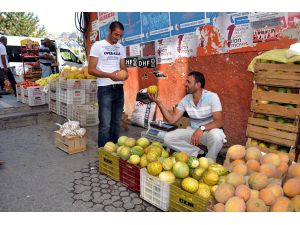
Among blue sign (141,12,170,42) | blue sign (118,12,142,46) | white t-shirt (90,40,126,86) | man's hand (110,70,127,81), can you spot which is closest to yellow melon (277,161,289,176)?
man's hand (110,70,127,81)

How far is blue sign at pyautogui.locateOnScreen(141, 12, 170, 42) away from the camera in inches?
232

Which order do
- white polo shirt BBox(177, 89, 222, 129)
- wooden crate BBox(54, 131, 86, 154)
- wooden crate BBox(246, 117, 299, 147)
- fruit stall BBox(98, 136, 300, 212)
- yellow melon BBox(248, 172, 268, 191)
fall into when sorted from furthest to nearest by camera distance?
1. wooden crate BBox(54, 131, 86, 154)
2. white polo shirt BBox(177, 89, 222, 129)
3. wooden crate BBox(246, 117, 299, 147)
4. yellow melon BBox(248, 172, 268, 191)
5. fruit stall BBox(98, 136, 300, 212)

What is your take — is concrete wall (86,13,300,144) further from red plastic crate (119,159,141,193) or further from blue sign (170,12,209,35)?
red plastic crate (119,159,141,193)

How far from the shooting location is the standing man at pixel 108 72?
4.23 meters

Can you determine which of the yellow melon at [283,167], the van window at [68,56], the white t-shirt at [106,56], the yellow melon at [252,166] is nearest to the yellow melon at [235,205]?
the yellow melon at [252,166]

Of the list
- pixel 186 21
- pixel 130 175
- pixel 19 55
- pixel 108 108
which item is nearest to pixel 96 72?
pixel 108 108

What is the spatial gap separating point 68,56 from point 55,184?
1221cm

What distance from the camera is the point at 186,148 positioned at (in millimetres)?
4195

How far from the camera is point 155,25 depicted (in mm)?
6188

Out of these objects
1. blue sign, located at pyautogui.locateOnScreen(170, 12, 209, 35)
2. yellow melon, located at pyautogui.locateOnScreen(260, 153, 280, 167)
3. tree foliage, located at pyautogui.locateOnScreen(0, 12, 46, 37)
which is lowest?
yellow melon, located at pyautogui.locateOnScreen(260, 153, 280, 167)

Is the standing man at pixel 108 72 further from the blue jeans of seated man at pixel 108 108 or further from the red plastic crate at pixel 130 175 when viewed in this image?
the red plastic crate at pixel 130 175

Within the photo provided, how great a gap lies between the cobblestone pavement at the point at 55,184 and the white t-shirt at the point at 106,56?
139 centimetres

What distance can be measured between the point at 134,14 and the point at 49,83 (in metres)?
3.12

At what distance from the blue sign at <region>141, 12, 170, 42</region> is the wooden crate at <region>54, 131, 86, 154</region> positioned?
2.83 meters
